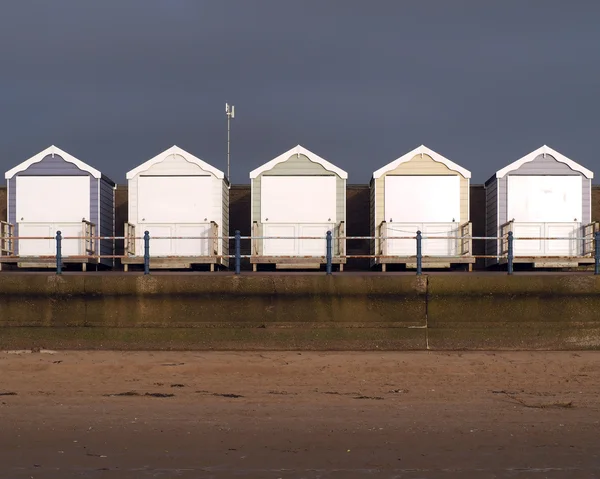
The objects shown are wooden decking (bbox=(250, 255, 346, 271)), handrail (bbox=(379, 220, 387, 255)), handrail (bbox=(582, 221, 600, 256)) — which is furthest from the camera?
handrail (bbox=(379, 220, 387, 255))

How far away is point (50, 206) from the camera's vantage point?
2097 centimetres

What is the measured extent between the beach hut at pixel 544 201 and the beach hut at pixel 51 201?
1001 cm

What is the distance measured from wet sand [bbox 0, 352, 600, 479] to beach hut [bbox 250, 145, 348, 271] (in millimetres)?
5734

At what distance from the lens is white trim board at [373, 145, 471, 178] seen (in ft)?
67.7

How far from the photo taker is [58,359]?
14.9 meters

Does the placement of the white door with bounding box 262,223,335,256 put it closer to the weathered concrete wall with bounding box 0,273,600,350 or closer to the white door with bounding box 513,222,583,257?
the white door with bounding box 513,222,583,257

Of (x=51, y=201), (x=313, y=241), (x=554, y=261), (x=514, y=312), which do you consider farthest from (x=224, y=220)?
(x=514, y=312)

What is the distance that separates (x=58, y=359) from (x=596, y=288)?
9792mm

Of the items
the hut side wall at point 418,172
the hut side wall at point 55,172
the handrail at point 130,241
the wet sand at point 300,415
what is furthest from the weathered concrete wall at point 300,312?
the hut side wall at point 55,172

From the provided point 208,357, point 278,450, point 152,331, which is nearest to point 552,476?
point 278,450

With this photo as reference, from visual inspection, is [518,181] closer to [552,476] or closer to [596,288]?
[596,288]

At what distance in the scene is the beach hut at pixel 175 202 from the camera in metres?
20.7

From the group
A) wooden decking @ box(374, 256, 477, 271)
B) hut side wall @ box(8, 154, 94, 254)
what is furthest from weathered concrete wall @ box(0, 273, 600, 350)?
hut side wall @ box(8, 154, 94, 254)

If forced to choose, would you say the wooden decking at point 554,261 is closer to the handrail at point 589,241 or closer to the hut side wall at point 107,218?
the handrail at point 589,241
